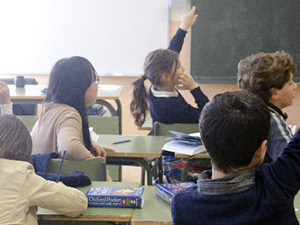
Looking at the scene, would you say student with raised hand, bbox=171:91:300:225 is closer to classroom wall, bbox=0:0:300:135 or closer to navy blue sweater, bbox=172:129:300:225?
navy blue sweater, bbox=172:129:300:225

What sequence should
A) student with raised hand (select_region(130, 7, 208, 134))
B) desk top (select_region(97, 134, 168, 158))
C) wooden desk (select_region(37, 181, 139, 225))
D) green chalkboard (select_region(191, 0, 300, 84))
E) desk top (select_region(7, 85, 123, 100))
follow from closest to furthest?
wooden desk (select_region(37, 181, 139, 225)) < desk top (select_region(97, 134, 168, 158)) < student with raised hand (select_region(130, 7, 208, 134)) < desk top (select_region(7, 85, 123, 100)) < green chalkboard (select_region(191, 0, 300, 84))

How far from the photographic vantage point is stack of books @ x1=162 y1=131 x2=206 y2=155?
267cm

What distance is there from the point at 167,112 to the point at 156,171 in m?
0.43

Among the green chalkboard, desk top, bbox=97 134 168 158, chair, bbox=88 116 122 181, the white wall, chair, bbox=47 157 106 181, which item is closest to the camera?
chair, bbox=47 157 106 181

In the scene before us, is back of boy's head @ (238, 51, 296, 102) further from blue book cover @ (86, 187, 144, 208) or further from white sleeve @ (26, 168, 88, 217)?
white sleeve @ (26, 168, 88, 217)

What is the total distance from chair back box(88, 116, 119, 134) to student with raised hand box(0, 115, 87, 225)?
1.64 m

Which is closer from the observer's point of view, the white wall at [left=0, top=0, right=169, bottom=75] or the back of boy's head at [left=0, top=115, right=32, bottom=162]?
the back of boy's head at [left=0, top=115, right=32, bottom=162]

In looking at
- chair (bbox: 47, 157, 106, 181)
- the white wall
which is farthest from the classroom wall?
chair (bbox: 47, 157, 106, 181)

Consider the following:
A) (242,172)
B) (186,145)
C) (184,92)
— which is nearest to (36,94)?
(186,145)

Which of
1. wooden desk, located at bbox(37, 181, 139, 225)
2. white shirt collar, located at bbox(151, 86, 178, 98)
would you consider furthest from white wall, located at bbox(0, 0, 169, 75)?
wooden desk, located at bbox(37, 181, 139, 225)

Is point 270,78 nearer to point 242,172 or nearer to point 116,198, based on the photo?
point 116,198

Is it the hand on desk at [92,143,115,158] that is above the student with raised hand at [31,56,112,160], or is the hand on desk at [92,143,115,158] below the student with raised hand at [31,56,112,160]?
below

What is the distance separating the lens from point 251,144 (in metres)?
1.23

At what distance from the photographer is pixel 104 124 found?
3.47m
